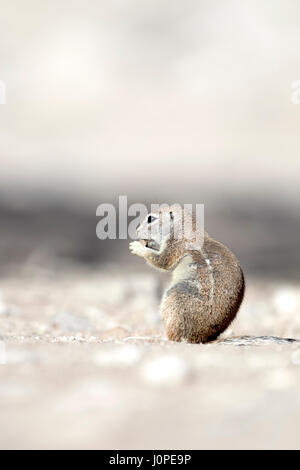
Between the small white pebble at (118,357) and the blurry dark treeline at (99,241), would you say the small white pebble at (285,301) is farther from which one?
the small white pebble at (118,357)

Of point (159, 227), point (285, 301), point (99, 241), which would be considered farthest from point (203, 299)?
point (99, 241)

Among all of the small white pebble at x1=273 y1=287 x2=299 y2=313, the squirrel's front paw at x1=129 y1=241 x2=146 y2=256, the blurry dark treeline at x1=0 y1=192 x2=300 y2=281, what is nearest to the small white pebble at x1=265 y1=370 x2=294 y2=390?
the squirrel's front paw at x1=129 y1=241 x2=146 y2=256

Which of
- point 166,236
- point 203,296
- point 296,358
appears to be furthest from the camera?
point 166,236

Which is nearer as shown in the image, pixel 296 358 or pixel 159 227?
pixel 296 358

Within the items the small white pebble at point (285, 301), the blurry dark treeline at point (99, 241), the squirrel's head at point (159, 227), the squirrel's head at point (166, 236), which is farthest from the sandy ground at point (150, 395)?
the blurry dark treeline at point (99, 241)

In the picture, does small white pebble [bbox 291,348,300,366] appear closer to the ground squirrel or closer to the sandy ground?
the sandy ground

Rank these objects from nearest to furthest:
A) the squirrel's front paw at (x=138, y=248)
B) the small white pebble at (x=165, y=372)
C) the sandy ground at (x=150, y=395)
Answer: the sandy ground at (x=150, y=395) < the small white pebble at (x=165, y=372) < the squirrel's front paw at (x=138, y=248)

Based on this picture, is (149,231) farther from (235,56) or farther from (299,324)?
(235,56)

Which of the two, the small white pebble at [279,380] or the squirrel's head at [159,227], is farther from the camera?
the squirrel's head at [159,227]

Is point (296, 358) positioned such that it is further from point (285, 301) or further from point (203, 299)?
point (285, 301)

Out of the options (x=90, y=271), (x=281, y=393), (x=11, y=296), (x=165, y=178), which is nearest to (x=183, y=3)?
(x=165, y=178)

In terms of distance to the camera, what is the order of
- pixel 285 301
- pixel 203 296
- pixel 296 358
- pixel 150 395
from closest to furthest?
1. pixel 150 395
2. pixel 296 358
3. pixel 203 296
4. pixel 285 301
